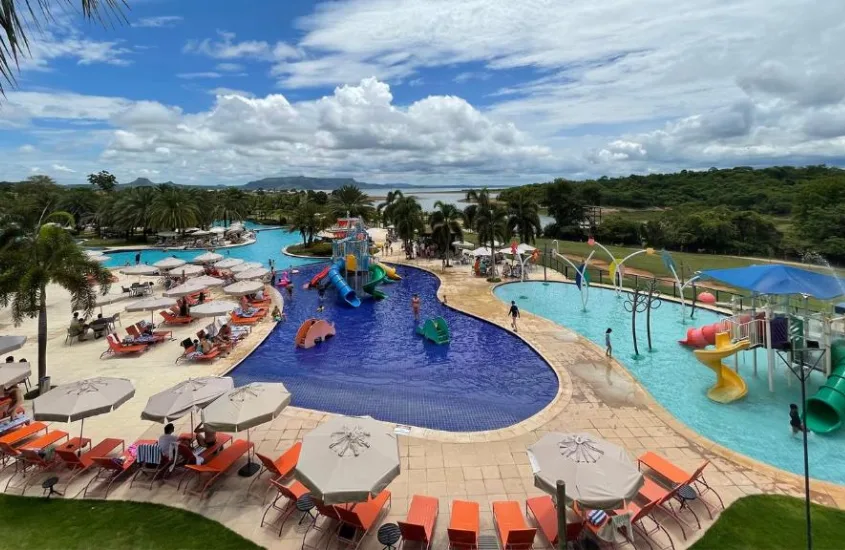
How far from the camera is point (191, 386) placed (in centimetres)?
977

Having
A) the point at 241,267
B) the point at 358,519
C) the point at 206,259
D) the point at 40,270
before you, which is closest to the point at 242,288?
the point at 241,267

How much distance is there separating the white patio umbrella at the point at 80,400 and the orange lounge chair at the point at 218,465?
232cm

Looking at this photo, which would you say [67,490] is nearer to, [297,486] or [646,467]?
[297,486]

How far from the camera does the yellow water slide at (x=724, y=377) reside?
43.2 ft

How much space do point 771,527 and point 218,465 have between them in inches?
410

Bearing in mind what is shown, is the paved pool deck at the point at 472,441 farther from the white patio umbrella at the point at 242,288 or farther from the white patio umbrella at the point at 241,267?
the white patio umbrella at the point at 241,267

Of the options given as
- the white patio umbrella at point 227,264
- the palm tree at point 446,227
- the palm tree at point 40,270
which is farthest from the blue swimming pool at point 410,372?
the palm tree at point 446,227

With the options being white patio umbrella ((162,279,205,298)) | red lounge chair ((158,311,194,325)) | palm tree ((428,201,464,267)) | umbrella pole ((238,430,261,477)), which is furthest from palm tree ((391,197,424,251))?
umbrella pole ((238,430,261,477))

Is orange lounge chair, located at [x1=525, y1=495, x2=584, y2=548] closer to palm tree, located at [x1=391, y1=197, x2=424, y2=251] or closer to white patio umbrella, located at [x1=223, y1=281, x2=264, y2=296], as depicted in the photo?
white patio umbrella, located at [x1=223, y1=281, x2=264, y2=296]

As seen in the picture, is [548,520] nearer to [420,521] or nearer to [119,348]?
[420,521]

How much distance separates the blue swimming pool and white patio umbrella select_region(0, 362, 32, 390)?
18.5ft

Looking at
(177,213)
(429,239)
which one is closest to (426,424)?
(429,239)

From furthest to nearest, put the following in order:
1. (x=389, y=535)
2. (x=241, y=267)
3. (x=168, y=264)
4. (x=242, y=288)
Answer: (x=168, y=264), (x=241, y=267), (x=242, y=288), (x=389, y=535)

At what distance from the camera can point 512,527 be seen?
7.30 meters
